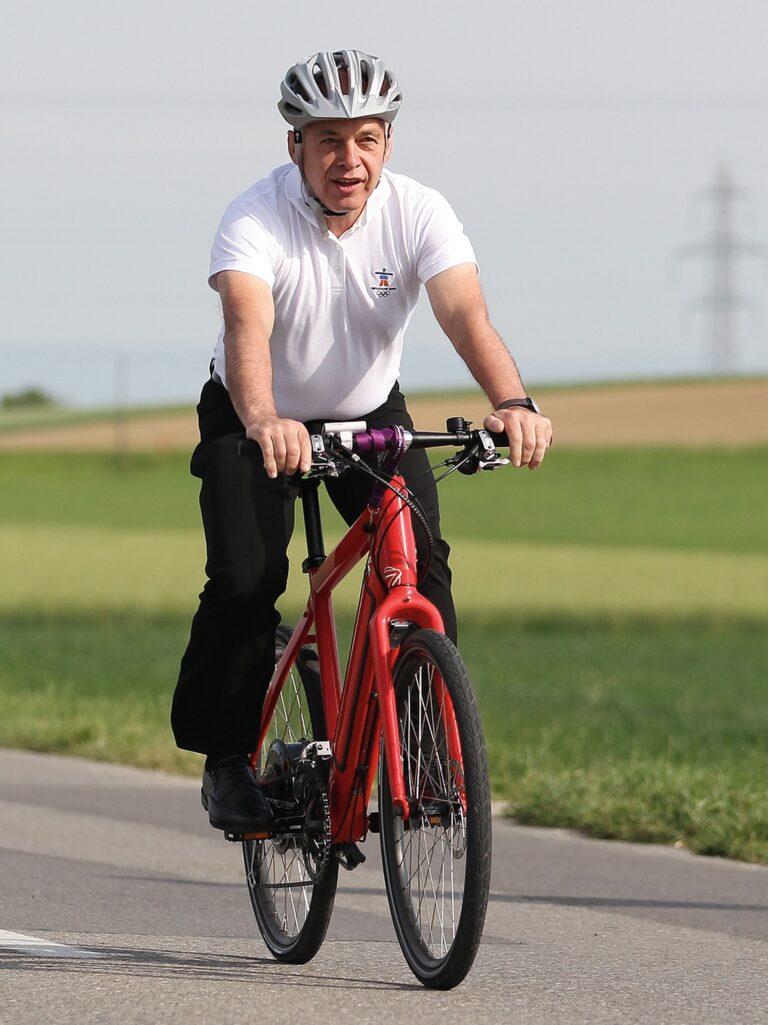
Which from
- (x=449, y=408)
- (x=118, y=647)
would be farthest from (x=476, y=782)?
(x=449, y=408)

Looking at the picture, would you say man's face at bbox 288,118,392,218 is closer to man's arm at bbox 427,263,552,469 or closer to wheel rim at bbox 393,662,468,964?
man's arm at bbox 427,263,552,469

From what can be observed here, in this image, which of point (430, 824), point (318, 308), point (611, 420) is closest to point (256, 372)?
point (318, 308)

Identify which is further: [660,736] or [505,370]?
[660,736]

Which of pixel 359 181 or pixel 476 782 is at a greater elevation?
pixel 359 181

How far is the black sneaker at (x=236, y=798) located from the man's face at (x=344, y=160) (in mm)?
1606

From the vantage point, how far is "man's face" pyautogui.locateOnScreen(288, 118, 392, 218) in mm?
5629

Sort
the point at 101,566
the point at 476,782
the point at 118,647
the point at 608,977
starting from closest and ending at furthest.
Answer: the point at 476,782, the point at 608,977, the point at 118,647, the point at 101,566

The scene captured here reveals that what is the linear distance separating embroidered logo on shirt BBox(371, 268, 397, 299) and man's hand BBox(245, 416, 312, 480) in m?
0.72

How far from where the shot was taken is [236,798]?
A: 5.86 m

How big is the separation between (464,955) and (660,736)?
29.8 feet

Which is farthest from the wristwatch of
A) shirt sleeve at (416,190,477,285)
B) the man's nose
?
the man's nose

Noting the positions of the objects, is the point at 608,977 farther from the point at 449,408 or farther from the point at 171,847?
the point at 449,408

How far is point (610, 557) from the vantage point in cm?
3775

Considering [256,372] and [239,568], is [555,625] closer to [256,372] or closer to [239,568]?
[239,568]
